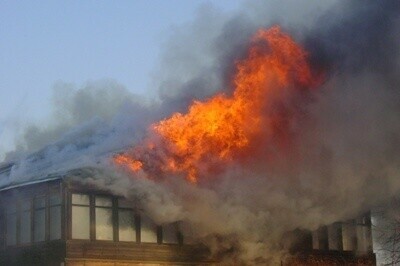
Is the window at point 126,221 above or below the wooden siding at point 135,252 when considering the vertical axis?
above

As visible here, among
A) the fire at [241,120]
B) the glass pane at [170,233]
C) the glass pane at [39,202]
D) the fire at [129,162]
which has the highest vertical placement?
the fire at [241,120]

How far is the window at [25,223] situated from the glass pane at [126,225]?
3.77 metres

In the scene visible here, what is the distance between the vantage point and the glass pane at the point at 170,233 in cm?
3209

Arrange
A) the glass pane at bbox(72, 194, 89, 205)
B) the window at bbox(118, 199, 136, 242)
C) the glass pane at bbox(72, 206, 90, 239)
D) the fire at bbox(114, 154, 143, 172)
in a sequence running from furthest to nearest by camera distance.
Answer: the window at bbox(118, 199, 136, 242) < the glass pane at bbox(72, 194, 89, 205) < the glass pane at bbox(72, 206, 90, 239) < the fire at bbox(114, 154, 143, 172)

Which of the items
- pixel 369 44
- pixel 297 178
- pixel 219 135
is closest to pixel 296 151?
pixel 297 178

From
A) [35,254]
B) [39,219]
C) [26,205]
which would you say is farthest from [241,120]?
[35,254]

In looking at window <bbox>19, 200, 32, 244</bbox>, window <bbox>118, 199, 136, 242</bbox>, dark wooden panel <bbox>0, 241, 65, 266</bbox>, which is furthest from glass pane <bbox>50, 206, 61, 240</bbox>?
window <bbox>118, 199, 136, 242</bbox>

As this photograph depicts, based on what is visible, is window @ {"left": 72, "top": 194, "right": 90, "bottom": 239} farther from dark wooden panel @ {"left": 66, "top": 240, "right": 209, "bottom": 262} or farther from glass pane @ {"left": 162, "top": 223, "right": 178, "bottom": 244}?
glass pane @ {"left": 162, "top": 223, "right": 178, "bottom": 244}

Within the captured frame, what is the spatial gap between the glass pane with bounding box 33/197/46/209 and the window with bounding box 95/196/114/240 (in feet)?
7.34

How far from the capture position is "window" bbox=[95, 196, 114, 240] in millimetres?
29938

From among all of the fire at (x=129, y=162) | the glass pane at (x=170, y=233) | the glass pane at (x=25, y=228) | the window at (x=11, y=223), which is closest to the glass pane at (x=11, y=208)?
the window at (x=11, y=223)

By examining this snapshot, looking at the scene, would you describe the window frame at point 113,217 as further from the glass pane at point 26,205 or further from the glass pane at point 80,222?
the glass pane at point 26,205

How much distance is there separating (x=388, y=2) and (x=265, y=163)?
736cm

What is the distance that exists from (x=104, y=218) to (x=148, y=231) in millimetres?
2249
